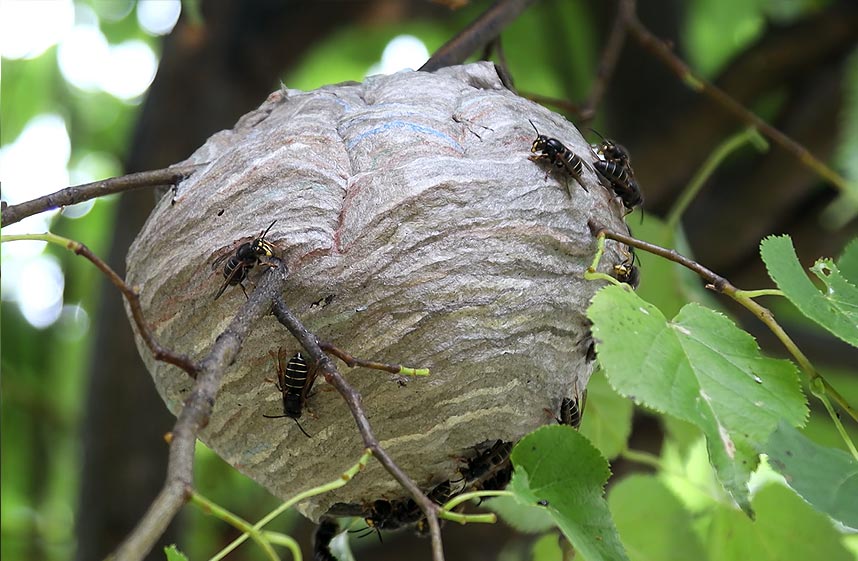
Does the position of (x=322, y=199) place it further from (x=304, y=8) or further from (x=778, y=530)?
(x=304, y=8)

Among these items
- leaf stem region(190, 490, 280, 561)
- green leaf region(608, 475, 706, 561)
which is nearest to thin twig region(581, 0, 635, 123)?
green leaf region(608, 475, 706, 561)

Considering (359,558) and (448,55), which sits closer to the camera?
(448,55)

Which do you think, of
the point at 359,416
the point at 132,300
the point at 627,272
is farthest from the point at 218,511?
the point at 627,272

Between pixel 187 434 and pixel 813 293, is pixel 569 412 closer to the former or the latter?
pixel 813 293

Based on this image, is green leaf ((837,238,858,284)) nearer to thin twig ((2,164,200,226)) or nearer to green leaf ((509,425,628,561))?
green leaf ((509,425,628,561))

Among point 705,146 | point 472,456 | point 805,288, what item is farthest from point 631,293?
point 705,146
